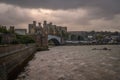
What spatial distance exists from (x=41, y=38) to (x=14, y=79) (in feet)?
300

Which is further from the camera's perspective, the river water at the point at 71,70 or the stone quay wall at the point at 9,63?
the river water at the point at 71,70

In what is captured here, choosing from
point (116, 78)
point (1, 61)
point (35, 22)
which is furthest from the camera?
point (35, 22)

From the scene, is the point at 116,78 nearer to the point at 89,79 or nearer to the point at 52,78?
the point at 89,79

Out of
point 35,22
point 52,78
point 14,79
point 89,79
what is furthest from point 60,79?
point 35,22

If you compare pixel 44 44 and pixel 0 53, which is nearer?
pixel 0 53

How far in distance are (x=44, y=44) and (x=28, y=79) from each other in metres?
90.8

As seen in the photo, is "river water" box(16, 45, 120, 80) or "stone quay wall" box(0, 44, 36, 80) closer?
"stone quay wall" box(0, 44, 36, 80)

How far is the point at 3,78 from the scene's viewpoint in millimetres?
16984

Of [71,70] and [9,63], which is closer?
[9,63]

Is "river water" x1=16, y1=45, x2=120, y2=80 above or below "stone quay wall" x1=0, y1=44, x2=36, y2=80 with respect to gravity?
below

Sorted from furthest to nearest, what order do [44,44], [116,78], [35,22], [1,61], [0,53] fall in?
[35,22] < [44,44] < [116,78] < [0,53] < [1,61]

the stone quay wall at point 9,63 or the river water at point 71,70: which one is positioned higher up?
the stone quay wall at point 9,63

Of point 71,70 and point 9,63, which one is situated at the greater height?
point 9,63

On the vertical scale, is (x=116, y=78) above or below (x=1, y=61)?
below
